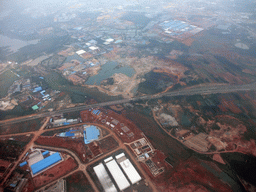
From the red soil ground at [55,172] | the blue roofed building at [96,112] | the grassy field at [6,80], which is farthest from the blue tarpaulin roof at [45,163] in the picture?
the grassy field at [6,80]

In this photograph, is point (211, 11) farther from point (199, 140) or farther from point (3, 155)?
point (3, 155)

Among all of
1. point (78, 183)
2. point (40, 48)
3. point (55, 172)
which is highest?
point (40, 48)

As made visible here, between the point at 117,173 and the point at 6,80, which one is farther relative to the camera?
the point at 6,80

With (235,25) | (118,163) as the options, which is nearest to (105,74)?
(118,163)

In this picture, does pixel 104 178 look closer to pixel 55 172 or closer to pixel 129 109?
pixel 55 172

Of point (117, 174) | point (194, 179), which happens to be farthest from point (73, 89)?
point (194, 179)

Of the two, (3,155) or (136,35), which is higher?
(136,35)
